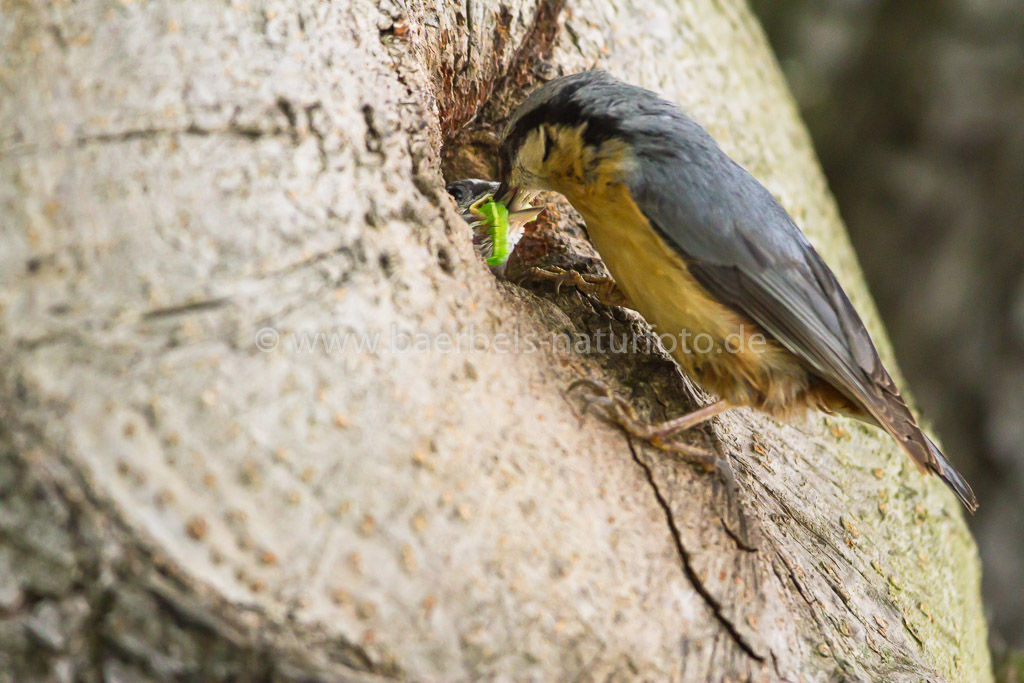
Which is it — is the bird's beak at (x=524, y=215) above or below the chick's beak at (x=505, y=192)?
below

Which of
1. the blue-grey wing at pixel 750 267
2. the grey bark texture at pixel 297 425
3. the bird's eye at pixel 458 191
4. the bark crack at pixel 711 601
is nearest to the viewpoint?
the grey bark texture at pixel 297 425

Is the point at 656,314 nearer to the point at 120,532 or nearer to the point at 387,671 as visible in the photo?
the point at 387,671

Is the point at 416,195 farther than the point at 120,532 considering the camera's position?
Yes

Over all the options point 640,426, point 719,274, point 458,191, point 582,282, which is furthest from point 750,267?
point 458,191

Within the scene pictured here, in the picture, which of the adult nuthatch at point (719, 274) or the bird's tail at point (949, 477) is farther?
the bird's tail at point (949, 477)

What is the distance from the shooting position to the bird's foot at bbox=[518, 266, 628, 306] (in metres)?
2.33

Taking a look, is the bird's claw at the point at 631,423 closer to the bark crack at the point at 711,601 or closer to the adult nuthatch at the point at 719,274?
the adult nuthatch at the point at 719,274

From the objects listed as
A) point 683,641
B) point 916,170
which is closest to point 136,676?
point 683,641

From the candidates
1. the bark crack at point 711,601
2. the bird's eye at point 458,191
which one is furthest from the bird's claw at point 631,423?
the bird's eye at point 458,191

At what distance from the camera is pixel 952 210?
17.6ft

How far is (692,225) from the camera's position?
6.92 feet

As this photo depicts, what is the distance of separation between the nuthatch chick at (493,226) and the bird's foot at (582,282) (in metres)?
0.29

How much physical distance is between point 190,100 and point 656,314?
1.25 meters

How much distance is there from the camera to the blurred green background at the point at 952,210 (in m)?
5.11
